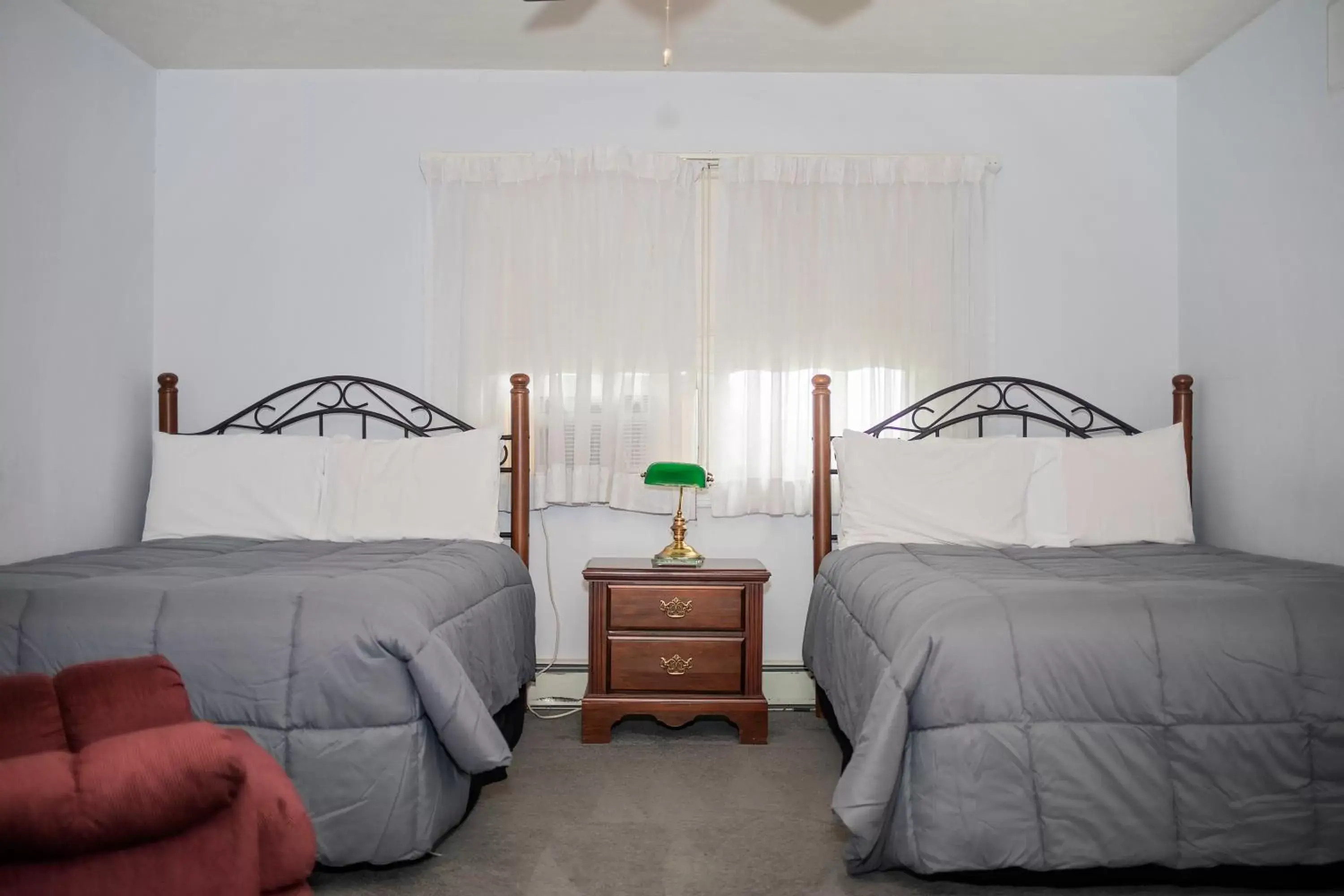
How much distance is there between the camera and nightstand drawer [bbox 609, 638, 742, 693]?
3.33 metres

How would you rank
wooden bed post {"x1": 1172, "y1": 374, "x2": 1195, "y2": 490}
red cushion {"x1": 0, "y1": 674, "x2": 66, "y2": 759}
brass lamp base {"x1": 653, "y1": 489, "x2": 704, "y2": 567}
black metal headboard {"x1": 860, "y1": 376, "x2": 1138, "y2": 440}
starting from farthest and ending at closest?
black metal headboard {"x1": 860, "y1": 376, "x2": 1138, "y2": 440} → wooden bed post {"x1": 1172, "y1": 374, "x2": 1195, "y2": 490} → brass lamp base {"x1": 653, "y1": 489, "x2": 704, "y2": 567} → red cushion {"x1": 0, "y1": 674, "x2": 66, "y2": 759}

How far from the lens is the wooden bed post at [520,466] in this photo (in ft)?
12.1

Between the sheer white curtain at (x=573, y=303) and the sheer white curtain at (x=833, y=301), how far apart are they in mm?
188

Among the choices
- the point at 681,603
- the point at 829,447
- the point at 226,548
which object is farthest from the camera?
the point at 829,447

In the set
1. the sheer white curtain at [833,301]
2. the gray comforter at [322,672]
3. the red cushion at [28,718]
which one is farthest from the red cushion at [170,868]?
the sheer white curtain at [833,301]

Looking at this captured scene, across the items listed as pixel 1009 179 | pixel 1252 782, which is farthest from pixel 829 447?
pixel 1252 782

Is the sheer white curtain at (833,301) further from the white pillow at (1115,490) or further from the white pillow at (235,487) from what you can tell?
the white pillow at (235,487)

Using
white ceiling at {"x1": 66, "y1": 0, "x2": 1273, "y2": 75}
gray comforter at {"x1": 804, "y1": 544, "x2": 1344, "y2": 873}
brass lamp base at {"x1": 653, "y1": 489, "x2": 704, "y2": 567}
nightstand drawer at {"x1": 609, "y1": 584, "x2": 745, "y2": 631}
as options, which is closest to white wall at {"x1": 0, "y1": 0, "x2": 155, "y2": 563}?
white ceiling at {"x1": 66, "y1": 0, "x2": 1273, "y2": 75}

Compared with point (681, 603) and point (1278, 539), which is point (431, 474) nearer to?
point (681, 603)

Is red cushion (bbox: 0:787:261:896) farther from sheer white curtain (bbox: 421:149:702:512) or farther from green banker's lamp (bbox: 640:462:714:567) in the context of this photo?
sheer white curtain (bbox: 421:149:702:512)

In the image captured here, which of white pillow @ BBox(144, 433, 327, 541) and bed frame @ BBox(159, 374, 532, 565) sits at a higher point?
bed frame @ BBox(159, 374, 532, 565)

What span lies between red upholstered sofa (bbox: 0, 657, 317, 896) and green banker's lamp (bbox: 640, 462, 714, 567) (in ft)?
6.93

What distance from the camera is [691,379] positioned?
150 inches

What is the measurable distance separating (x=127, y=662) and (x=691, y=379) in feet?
8.28
